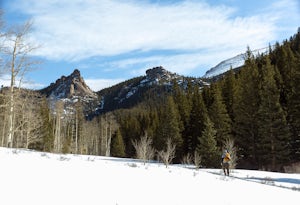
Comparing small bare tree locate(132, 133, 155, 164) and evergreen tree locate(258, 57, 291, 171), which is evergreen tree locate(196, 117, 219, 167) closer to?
evergreen tree locate(258, 57, 291, 171)

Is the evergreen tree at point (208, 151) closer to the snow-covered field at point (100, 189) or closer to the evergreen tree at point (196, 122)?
the evergreen tree at point (196, 122)

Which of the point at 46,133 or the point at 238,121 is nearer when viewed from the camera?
the point at 238,121

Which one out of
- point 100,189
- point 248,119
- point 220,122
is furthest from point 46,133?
point 100,189

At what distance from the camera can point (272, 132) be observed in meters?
33.2

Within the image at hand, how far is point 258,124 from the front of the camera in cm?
3497

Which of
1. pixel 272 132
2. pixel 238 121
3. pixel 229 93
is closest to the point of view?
pixel 272 132

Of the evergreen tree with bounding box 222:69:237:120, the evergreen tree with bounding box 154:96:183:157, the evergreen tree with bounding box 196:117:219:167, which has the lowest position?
the evergreen tree with bounding box 196:117:219:167

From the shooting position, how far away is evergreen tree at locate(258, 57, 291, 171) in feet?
106

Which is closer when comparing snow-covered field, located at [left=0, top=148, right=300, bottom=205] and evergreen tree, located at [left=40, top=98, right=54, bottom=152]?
snow-covered field, located at [left=0, top=148, right=300, bottom=205]

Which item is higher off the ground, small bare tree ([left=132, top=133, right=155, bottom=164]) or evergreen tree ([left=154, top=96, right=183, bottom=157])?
evergreen tree ([left=154, top=96, right=183, bottom=157])

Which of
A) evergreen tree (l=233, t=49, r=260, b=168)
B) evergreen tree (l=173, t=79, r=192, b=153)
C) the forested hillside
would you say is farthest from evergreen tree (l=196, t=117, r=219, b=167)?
evergreen tree (l=173, t=79, r=192, b=153)

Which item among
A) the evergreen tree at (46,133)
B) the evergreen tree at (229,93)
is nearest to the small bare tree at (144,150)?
the evergreen tree at (229,93)

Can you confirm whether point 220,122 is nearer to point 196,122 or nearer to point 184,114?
point 196,122

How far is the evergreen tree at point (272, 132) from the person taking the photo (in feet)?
106
